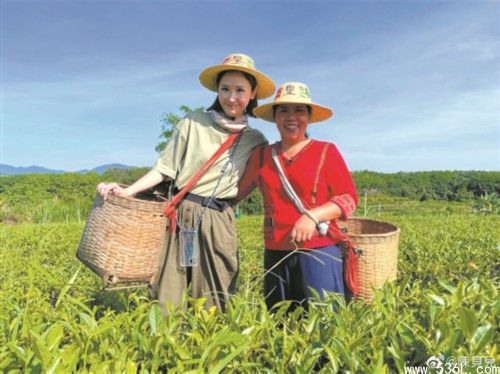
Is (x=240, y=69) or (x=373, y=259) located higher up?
(x=240, y=69)

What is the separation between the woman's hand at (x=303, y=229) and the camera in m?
2.22

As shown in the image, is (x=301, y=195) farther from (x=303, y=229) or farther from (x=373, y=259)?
(x=373, y=259)

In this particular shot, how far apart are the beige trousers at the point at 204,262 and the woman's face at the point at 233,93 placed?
1.90 feet

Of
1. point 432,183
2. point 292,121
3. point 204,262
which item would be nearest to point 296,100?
point 292,121

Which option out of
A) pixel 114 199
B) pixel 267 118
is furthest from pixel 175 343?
pixel 267 118

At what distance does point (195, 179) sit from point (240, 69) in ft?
2.20

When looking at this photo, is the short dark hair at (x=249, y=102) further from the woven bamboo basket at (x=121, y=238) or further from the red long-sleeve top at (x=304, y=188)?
the woven bamboo basket at (x=121, y=238)

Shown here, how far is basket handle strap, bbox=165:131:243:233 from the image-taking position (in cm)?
246

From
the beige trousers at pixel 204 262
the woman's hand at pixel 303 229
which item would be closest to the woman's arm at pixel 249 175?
the beige trousers at pixel 204 262

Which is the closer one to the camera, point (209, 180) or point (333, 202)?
point (333, 202)

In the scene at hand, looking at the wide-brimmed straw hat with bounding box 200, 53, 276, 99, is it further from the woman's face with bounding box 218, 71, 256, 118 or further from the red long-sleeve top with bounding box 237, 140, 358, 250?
the red long-sleeve top with bounding box 237, 140, 358, 250

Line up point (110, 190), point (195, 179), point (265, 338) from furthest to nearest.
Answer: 1. point (195, 179)
2. point (110, 190)
3. point (265, 338)

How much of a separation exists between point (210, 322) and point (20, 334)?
60 centimetres

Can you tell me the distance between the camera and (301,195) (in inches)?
96.0
